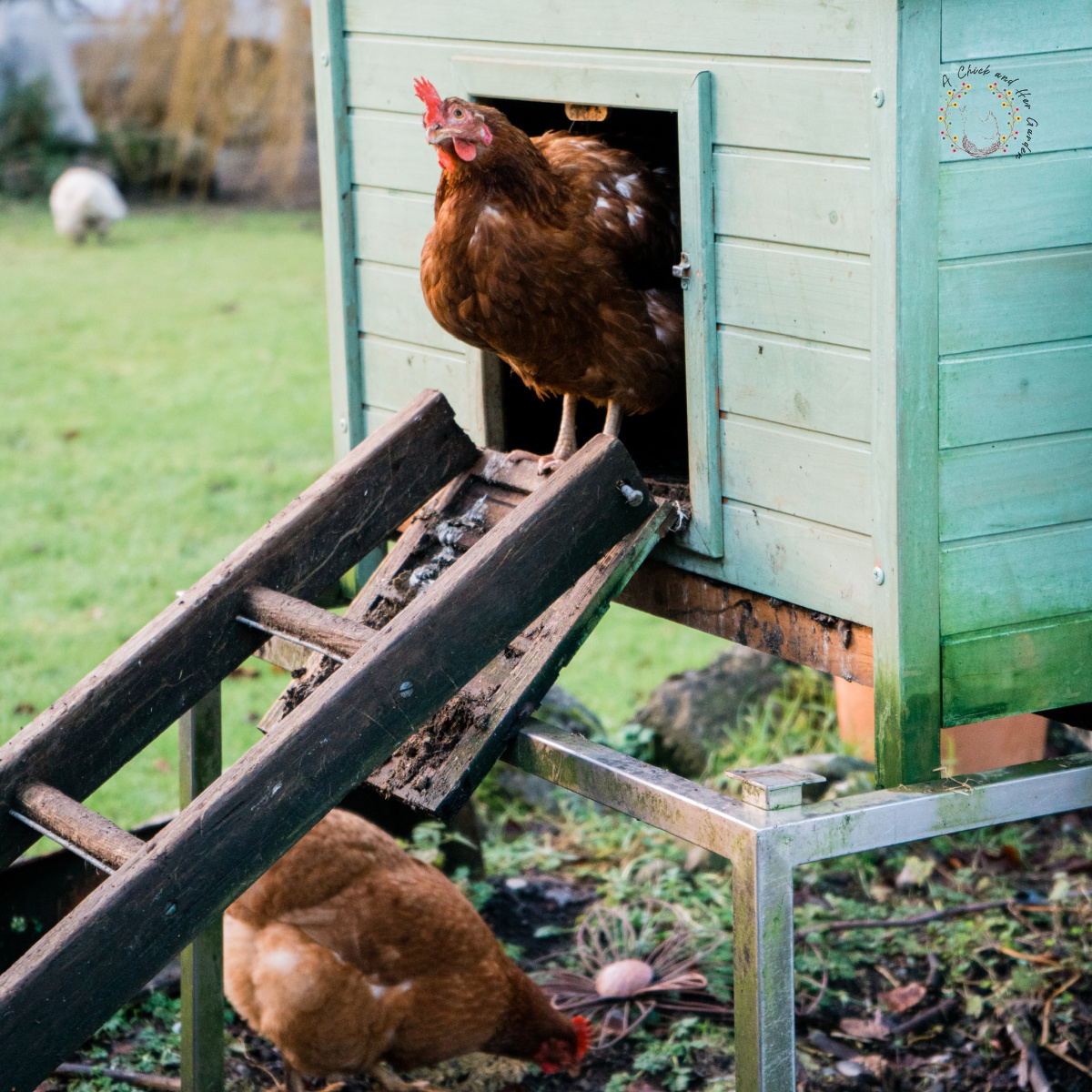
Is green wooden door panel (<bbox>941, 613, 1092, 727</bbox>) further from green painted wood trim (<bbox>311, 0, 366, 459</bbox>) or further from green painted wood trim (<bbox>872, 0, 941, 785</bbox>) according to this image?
green painted wood trim (<bbox>311, 0, 366, 459</bbox>)

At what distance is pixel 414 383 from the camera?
3279mm

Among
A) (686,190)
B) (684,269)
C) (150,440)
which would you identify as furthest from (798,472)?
(150,440)

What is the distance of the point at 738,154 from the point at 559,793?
2820 millimetres

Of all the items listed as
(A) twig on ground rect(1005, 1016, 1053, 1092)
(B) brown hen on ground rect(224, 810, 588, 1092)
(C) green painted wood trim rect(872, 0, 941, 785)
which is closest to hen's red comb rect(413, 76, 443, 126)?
(C) green painted wood trim rect(872, 0, 941, 785)

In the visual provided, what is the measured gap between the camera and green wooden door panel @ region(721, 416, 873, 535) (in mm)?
2270

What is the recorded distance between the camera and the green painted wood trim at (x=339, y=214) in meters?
3.21

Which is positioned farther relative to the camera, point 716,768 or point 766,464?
point 716,768

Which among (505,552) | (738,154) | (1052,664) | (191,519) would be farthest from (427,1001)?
(191,519)

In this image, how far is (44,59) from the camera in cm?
1359

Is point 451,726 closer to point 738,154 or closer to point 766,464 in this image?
point 766,464

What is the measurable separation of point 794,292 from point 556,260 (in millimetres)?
472

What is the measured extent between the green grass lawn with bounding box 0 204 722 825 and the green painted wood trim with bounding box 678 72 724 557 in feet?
8.51

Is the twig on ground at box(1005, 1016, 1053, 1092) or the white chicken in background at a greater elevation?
the white chicken in background

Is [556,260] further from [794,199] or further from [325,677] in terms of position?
[325,677]
